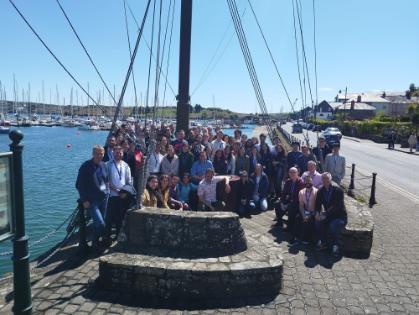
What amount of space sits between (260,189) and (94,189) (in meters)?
4.62

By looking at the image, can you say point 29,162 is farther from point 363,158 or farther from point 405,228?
point 405,228

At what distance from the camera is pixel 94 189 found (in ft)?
22.9

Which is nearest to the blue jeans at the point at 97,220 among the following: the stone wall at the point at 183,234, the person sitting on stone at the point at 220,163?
the stone wall at the point at 183,234

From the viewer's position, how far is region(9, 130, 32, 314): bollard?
12.1 feet

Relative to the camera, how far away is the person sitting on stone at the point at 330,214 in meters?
7.70

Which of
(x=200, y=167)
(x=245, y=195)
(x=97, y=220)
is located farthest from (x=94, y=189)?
(x=245, y=195)

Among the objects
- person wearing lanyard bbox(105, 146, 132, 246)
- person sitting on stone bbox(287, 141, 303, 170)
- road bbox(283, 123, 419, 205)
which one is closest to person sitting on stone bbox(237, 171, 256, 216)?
person sitting on stone bbox(287, 141, 303, 170)

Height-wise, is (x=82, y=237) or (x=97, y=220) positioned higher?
(x=97, y=220)

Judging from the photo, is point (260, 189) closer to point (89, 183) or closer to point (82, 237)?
point (89, 183)

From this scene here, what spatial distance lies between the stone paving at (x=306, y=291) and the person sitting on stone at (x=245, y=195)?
1.50m

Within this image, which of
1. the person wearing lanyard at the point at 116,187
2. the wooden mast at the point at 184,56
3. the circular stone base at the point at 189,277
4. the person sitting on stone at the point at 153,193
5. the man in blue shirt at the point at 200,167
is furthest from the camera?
the wooden mast at the point at 184,56

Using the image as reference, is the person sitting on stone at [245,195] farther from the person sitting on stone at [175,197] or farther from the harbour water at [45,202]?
the harbour water at [45,202]

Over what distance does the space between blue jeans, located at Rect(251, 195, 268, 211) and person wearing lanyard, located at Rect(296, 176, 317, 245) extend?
5.51 ft

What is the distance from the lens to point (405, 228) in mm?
10062
